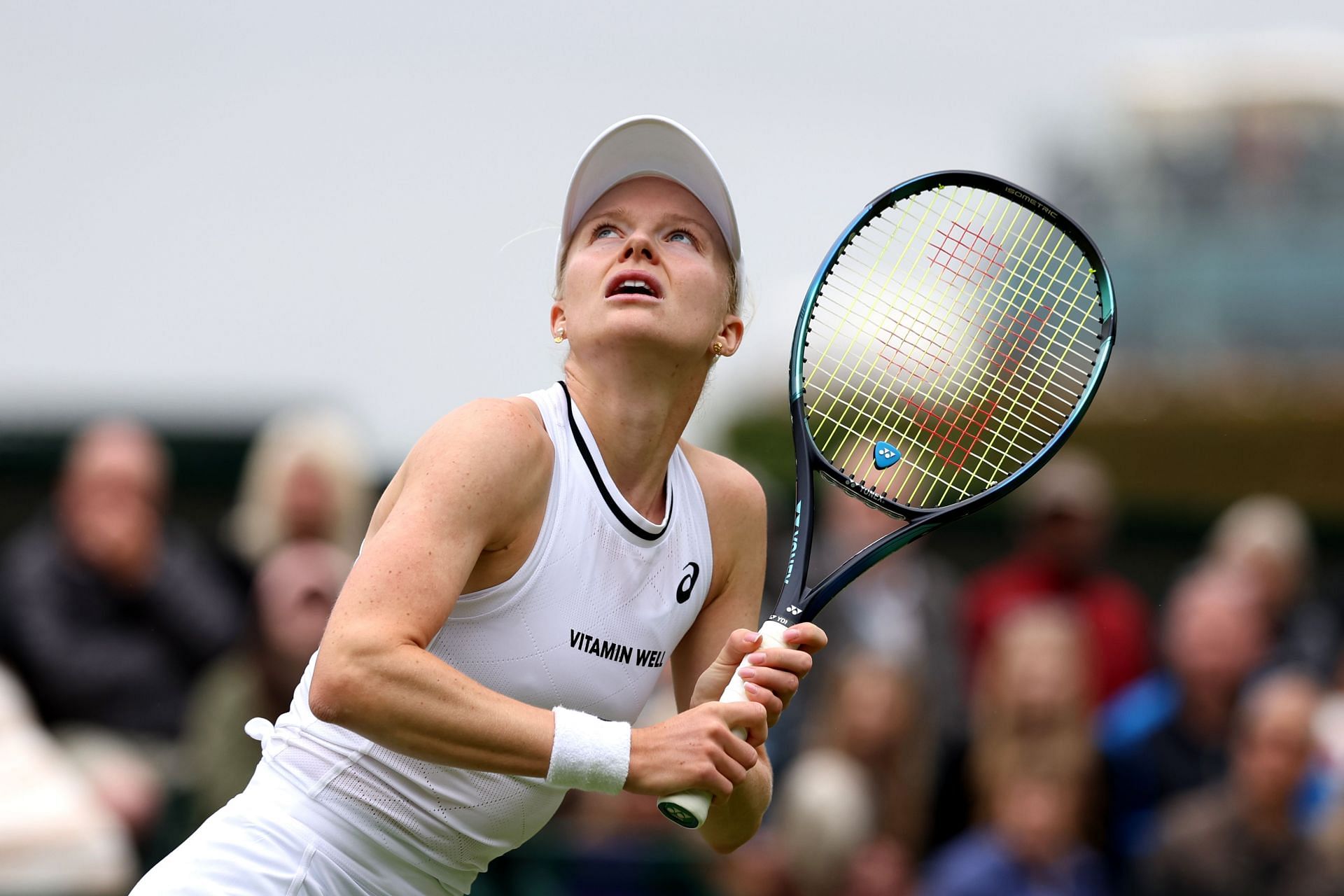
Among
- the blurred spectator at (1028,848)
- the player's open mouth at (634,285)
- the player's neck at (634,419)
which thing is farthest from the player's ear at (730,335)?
the blurred spectator at (1028,848)

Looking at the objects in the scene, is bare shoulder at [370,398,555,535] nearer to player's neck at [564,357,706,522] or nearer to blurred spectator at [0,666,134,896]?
player's neck at [564,357,706,522]

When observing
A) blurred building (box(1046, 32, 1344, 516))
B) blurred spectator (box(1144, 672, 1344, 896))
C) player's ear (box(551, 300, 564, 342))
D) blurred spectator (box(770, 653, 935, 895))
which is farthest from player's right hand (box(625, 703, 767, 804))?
blurred building (box(1046, 32, 1344, 516))

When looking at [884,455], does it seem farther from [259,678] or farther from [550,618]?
[259,678]

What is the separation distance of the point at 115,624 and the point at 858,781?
2.85 metres

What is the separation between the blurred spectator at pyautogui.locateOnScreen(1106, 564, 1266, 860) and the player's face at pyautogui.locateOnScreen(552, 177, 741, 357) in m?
3.99

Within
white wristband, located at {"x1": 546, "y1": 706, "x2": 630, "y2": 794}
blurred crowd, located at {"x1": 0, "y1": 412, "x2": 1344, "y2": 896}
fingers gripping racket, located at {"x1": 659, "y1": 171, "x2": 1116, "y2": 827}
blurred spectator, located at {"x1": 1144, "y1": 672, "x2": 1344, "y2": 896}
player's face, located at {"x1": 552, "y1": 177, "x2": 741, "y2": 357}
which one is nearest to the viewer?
white wristband, located at {"x1": 546, "y1": 706, "x2": 630, "y2": 794}

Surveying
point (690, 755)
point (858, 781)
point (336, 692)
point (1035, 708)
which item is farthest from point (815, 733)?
point (336, 692)

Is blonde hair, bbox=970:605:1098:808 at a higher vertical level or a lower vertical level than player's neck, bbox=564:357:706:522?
lower

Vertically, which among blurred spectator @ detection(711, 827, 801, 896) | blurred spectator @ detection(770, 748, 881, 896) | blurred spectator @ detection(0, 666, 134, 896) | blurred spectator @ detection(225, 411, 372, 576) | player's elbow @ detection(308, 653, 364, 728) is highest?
player's elbow @ detection(308, 653, 364, 728)

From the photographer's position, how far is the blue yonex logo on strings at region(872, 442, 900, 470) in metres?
3.50

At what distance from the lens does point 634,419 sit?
3.28 metres

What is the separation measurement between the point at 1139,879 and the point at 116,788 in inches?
150

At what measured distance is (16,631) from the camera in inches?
246

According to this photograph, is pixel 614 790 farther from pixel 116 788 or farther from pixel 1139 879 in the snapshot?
pixel 1139 879
